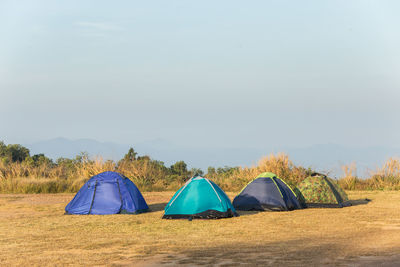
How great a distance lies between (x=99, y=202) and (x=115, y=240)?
5310mm

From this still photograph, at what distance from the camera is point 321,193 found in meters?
20.0

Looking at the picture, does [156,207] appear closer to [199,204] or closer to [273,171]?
[199,204]

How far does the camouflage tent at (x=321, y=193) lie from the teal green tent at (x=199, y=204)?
3970 millimetres

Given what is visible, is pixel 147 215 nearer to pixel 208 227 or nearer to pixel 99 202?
pixel 99 202

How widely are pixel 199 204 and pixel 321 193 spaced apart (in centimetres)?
541

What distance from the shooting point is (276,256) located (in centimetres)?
1069

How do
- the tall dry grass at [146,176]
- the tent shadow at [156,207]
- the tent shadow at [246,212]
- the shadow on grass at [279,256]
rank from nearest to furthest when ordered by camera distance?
the shadow on grass at [279,256] → the tent shadow at [246,212] → the tent shadow at [156,207] → the tall dry grass at [146,176]

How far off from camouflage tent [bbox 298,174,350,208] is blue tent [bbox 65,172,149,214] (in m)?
5.94

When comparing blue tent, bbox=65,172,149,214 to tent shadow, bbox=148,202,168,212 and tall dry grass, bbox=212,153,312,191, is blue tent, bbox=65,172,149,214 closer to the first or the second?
tent shadow, bbox=148,202,168,212

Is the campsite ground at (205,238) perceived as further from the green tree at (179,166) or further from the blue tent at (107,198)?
the green tree at (179,166)

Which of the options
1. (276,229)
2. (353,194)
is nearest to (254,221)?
(276,229)

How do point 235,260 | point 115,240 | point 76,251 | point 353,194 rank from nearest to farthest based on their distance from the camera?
point 235,260 → point 76,251 → point 115,240 → point 353,194

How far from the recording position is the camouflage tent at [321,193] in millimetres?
19875

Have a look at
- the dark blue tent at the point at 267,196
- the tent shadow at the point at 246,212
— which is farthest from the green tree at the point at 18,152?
the tent shadow at the point at 246,212
